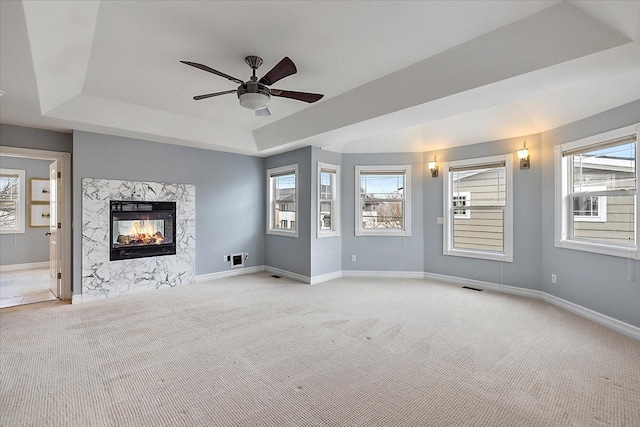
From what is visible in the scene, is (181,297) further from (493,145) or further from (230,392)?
(493,145)

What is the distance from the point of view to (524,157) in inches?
184

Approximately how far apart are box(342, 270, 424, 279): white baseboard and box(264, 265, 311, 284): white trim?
2.81 ft

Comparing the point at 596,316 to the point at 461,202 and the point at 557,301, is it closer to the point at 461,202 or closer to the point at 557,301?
the point at 557,301

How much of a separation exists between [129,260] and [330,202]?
138 inches

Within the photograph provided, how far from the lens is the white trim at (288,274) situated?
5.62 m

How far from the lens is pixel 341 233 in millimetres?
6070

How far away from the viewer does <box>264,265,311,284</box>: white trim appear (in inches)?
221

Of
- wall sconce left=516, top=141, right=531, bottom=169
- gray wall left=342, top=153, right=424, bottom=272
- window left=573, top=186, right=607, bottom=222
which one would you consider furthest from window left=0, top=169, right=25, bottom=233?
window left=573, top=186, right=607, bottom=222

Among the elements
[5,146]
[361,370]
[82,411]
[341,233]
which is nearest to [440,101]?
[361,370]

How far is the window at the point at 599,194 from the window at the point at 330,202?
3.37 m

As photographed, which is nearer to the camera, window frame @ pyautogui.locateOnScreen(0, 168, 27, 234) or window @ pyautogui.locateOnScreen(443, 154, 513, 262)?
window @ pyautogui.locateOnScreen(443, 154, 513, 262)

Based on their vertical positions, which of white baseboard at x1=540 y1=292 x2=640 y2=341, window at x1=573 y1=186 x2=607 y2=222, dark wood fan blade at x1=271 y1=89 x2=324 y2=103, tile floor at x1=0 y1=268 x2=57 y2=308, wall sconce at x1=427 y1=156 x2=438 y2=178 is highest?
dark wood fan blade at x1=271 y1=89 x2=324 y2=103

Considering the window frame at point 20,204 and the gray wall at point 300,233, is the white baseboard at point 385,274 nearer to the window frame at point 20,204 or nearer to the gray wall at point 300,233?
the gray wall at point 300,233

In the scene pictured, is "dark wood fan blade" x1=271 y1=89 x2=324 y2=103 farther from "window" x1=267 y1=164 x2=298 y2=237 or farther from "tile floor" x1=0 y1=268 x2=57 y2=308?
"tile floor" x1=0 y1=268 x2=57 y2=308
